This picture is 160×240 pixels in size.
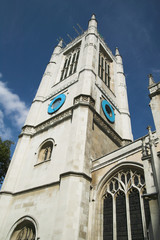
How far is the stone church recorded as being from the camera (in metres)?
7.45

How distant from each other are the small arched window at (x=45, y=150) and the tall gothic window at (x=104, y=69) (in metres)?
9.14

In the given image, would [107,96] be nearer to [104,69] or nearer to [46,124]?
[104,69]

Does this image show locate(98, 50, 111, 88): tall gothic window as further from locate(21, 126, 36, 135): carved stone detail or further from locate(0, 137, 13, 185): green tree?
locate(0, 137, 13, 185): green tree

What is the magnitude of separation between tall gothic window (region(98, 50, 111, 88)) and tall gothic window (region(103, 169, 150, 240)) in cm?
1198

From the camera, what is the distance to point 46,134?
13461mm

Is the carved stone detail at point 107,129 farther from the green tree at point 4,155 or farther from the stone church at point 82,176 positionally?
the green tree at point 4,155

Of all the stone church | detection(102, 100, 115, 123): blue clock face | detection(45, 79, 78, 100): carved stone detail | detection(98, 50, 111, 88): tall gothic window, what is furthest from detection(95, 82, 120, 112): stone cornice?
detection(45, 79, 78, 100): carved stone detail

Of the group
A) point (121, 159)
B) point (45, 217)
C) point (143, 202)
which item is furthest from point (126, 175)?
point (45, 217)

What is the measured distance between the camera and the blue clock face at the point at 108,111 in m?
15.2

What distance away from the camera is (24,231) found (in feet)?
32.0

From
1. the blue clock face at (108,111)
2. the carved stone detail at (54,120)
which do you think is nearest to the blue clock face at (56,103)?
the carved stone detail at (54,120)

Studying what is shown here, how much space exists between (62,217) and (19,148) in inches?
292

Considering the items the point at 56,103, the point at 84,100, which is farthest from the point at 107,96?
the point at 84,100

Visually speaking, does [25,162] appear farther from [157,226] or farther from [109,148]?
[157,226]
